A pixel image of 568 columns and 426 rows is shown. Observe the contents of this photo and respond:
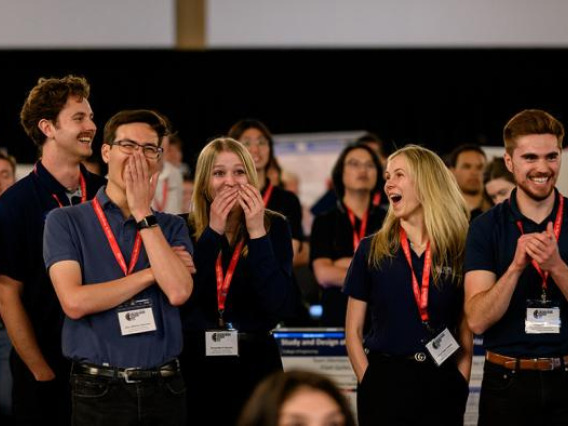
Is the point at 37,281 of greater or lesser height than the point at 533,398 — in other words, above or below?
above

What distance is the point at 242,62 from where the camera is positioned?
32.0 ft

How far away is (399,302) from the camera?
4.04m

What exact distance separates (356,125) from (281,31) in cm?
141

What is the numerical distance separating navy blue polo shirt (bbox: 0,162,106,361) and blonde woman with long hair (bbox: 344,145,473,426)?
3.87 feet

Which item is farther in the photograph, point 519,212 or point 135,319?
point 519,212

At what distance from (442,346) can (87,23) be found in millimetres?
6117

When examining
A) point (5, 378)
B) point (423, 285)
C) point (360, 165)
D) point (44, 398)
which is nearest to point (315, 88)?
point (360, 165)

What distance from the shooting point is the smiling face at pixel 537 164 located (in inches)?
152

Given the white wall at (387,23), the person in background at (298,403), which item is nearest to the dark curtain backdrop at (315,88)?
the white wall at (387,23)

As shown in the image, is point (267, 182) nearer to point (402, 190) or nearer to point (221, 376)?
point (402, 190)

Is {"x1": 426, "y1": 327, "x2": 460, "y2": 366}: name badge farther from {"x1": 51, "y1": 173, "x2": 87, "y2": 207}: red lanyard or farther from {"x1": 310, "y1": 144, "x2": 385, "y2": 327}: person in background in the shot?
{"x1": 51, "y1": 173, "x2": 87, "y2": 207}: red lanyard

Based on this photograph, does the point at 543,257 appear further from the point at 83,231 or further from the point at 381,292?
the point at 83,231

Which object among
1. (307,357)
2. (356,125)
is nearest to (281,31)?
(356,125)

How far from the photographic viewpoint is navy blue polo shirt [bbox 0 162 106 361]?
406cm
